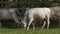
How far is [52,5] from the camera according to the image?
1858 cm

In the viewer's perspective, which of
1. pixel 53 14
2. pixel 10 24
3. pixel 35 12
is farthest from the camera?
pixel 10 24

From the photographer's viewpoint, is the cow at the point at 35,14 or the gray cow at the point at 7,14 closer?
the cow at the point at 35,14

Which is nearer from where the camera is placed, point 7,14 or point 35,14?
point 35,14

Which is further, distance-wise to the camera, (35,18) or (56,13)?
(56,13)

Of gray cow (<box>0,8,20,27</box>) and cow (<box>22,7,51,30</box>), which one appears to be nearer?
cow (<box>22,7,51,30</box>)

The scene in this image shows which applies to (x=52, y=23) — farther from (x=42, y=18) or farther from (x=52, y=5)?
(x=42, y=18)

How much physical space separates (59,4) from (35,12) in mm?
4348

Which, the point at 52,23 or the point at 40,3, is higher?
the point at 40,3

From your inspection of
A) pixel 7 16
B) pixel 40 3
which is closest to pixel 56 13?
pixel 40 3

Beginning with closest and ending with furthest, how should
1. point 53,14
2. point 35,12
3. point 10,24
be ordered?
1. point 35,12
2. point 53,14
3. point 10,24

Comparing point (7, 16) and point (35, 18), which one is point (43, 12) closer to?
point (35, 18)

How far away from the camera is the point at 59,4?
736 inches

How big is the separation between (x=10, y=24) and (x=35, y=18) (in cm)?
363

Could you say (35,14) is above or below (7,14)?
above
